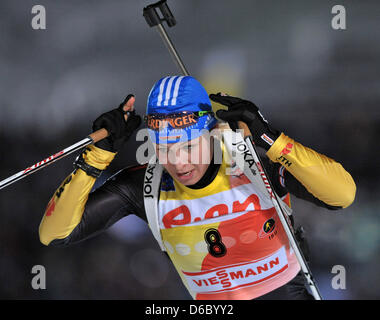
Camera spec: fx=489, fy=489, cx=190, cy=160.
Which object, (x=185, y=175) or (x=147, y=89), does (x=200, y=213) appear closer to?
(x=185, y=175)

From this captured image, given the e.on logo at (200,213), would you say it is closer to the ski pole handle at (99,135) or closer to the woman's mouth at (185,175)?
the woman's mouth at (185,175)

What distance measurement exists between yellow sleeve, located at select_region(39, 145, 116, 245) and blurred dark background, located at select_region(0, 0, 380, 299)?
1806 mm

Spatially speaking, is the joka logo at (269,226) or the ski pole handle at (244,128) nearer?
the ski pole handle at (244,128)

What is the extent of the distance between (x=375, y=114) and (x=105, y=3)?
236cm

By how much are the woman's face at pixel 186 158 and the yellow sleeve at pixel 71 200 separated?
245mm

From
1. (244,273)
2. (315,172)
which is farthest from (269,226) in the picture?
(315,172)

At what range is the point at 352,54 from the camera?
3.84 metres

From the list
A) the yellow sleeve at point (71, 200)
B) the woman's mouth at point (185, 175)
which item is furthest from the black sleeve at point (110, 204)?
the woman's mouth at point (185, 175)

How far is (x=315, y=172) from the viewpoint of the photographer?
186 cm

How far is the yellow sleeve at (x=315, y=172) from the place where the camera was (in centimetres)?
186

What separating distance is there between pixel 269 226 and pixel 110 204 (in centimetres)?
72

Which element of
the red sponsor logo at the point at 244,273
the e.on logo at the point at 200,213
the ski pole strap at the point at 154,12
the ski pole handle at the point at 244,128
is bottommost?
the red sponsor logo at the point at 244,273

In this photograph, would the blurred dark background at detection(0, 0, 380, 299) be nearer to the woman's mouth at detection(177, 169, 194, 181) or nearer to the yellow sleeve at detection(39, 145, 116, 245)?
the yellow sleeve at detection(39, 145, 116, 245)
